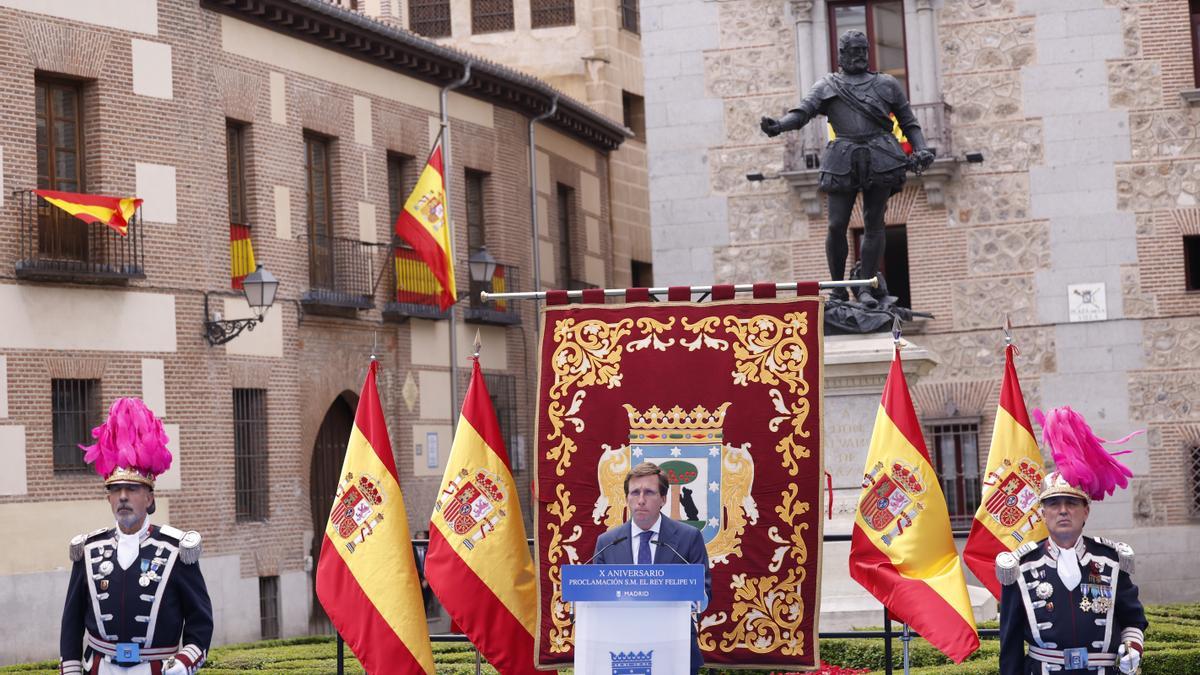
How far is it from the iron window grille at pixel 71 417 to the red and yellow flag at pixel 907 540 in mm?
14087

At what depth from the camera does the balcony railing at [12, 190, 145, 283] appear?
2209cm

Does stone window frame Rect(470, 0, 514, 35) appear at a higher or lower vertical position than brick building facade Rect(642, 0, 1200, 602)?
higher

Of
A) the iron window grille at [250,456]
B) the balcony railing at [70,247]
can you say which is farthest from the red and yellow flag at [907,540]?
the iron window grille at [250,456]

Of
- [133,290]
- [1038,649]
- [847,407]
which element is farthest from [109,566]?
[133,290]

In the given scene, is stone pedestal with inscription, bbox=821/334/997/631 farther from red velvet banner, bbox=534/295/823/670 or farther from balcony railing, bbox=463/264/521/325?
balcony railing, bbox=463/264/521/325

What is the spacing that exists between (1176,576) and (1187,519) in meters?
0.79

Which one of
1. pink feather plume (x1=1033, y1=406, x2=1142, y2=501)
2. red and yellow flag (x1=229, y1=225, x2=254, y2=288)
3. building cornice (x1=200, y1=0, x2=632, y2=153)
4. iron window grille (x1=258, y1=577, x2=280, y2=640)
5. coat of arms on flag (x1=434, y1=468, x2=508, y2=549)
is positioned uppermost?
building cornice (x1=200, y1=0, x2=632, y2=153)

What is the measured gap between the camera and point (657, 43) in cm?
2934

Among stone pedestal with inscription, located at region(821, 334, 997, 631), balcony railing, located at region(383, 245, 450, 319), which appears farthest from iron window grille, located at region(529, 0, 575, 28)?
stone pedestal with inscription, located at region(821, 334, 997, 631)

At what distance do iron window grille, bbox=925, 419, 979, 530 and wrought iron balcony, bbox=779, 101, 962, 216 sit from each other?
10.3 feet

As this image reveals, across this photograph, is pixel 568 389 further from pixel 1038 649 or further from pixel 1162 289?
pixel 1162 289

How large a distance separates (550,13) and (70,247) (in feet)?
51.4

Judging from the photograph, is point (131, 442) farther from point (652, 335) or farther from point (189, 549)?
point (652, 335)

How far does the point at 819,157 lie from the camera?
1106 inches
